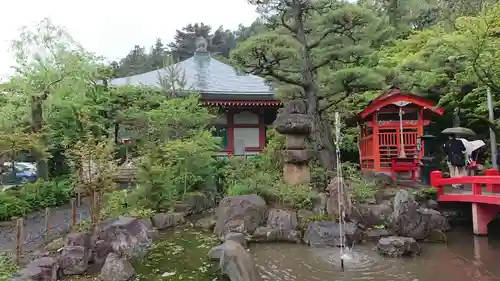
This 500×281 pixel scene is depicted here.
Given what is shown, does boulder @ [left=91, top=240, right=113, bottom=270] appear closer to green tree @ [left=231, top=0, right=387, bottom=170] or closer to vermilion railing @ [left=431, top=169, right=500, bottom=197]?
green tree @ [left=231, top=0, right=387, bottom=170]

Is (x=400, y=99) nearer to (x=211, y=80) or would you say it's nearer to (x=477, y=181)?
(x=477, y=181)

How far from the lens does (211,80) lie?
20.2m

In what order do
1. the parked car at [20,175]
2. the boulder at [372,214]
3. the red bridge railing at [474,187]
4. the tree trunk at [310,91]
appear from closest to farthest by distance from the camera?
the red bridge railing at [474,187] → the boulder at [372,214] → the tree trunk at [310,91] → the parked car at [20,175]

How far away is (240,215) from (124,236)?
3.12 meters

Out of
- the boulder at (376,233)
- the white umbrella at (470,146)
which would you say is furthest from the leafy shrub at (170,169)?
the white umbrella at (470,146)

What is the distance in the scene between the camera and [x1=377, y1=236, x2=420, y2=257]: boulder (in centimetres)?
804

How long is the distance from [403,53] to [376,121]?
6.40 meters

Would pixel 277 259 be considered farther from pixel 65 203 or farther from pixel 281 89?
pixel 65 203

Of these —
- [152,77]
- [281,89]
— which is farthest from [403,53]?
[152,77]

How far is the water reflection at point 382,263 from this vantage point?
6.84 metres

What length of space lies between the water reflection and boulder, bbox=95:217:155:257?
272 cm

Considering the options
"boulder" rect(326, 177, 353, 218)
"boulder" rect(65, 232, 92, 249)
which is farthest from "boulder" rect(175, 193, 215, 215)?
"boulder" rect(326, 177, 353, 218)

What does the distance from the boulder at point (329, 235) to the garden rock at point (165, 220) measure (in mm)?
4360

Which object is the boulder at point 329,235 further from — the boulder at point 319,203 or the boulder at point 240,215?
the boulder at point 240,215
